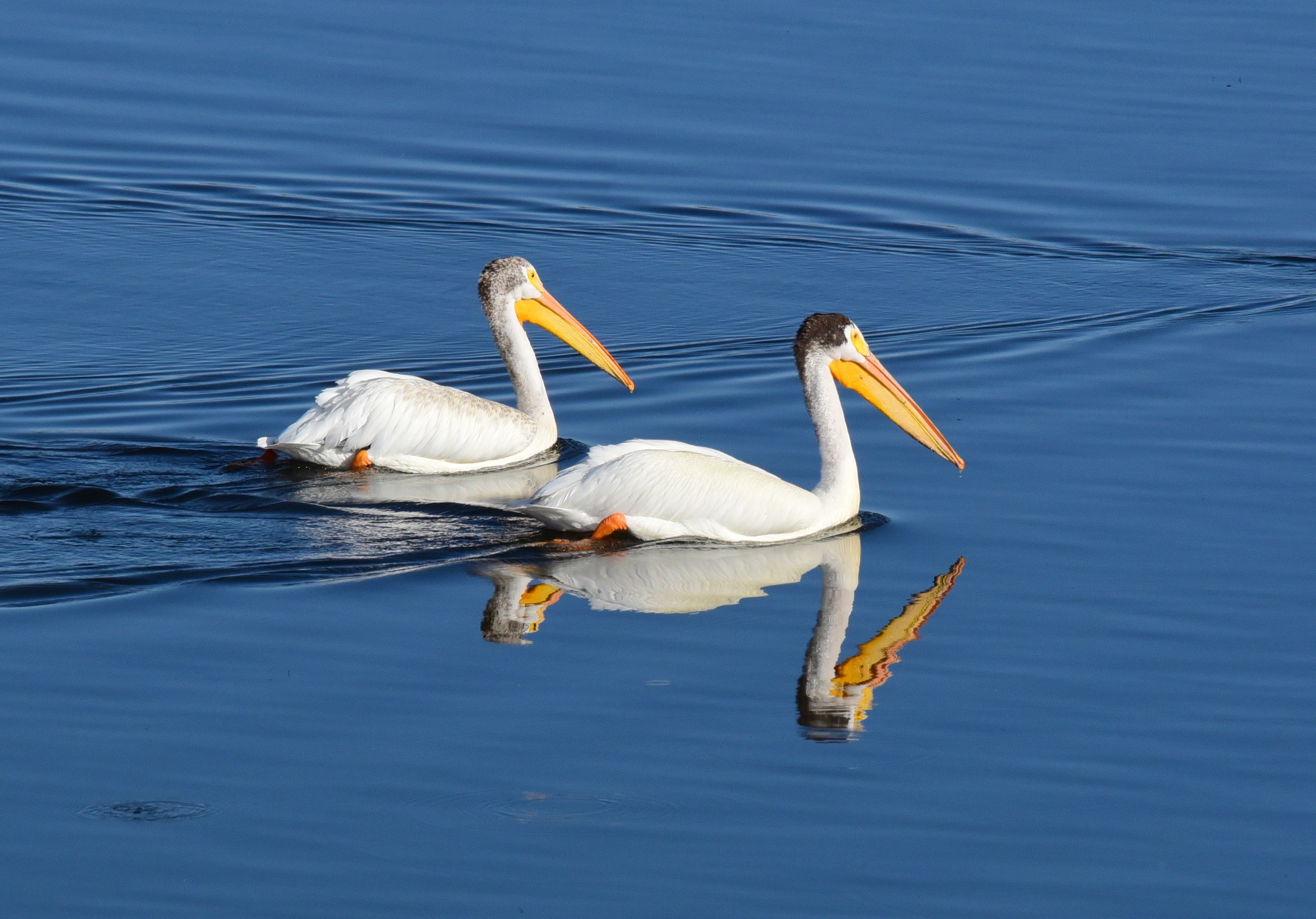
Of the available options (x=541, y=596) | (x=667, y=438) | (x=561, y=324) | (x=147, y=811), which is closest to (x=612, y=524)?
(x=541, y=596)

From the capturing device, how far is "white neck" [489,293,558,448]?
30.4 feet

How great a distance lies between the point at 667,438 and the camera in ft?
29.9

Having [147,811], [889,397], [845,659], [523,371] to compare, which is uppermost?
[889,397]

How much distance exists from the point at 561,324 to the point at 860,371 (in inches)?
81.4

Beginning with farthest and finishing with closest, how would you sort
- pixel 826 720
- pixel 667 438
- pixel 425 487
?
pixel 667 438 → pixel 425 487 → pixel 826 720

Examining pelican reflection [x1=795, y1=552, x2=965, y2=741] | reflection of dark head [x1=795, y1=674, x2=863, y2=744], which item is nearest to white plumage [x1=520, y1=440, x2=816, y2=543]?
pelican reflection [x1=795, y1=552, x2=965, y2=741]

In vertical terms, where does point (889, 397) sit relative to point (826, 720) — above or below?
above

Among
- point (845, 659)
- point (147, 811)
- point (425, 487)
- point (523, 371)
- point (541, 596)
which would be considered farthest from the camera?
point (523, 371)

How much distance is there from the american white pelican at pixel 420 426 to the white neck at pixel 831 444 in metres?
1.53

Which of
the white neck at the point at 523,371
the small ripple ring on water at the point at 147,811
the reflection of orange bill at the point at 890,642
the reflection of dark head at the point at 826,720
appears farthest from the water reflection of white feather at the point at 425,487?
the small ripple ring on water at the point at 147,811

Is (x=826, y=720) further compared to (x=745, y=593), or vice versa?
(x=745, y=593)

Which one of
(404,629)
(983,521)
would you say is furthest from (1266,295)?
(404,629)

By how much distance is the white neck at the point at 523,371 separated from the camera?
9.26m

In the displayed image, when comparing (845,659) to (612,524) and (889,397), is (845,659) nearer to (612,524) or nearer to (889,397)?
(612,524)
